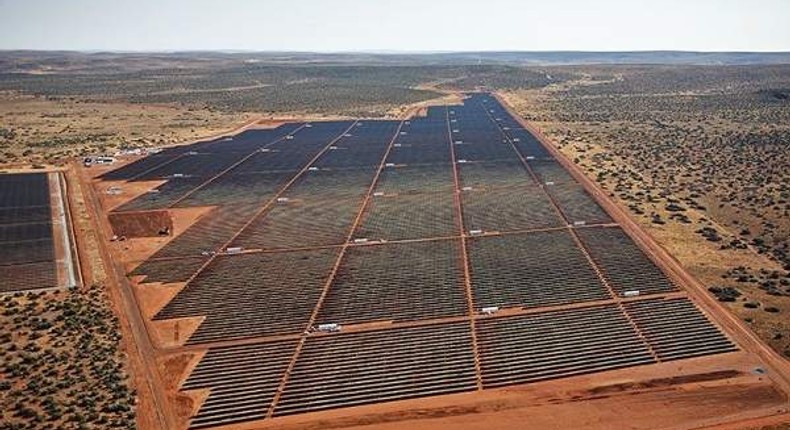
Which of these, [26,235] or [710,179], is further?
[710,179]

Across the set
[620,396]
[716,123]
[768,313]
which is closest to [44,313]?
[620,396]

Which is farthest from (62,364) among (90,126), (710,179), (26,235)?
(90,126)

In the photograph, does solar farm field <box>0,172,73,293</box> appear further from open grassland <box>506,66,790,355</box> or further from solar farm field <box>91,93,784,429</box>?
open grassland <box>506,66,790,355</box>

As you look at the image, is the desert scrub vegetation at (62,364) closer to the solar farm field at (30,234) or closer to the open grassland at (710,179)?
the solar farm field at (30,234)

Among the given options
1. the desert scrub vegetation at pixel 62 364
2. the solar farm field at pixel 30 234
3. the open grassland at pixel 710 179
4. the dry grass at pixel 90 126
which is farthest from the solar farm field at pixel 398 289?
the dry grass at pixel 90 126

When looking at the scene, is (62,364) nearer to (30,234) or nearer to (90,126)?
(30,234)

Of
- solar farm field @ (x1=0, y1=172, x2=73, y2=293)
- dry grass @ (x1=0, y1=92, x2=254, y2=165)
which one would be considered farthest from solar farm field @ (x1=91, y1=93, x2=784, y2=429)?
dry grass @ (x1=0, y1=92, x2=254, y2=165)
